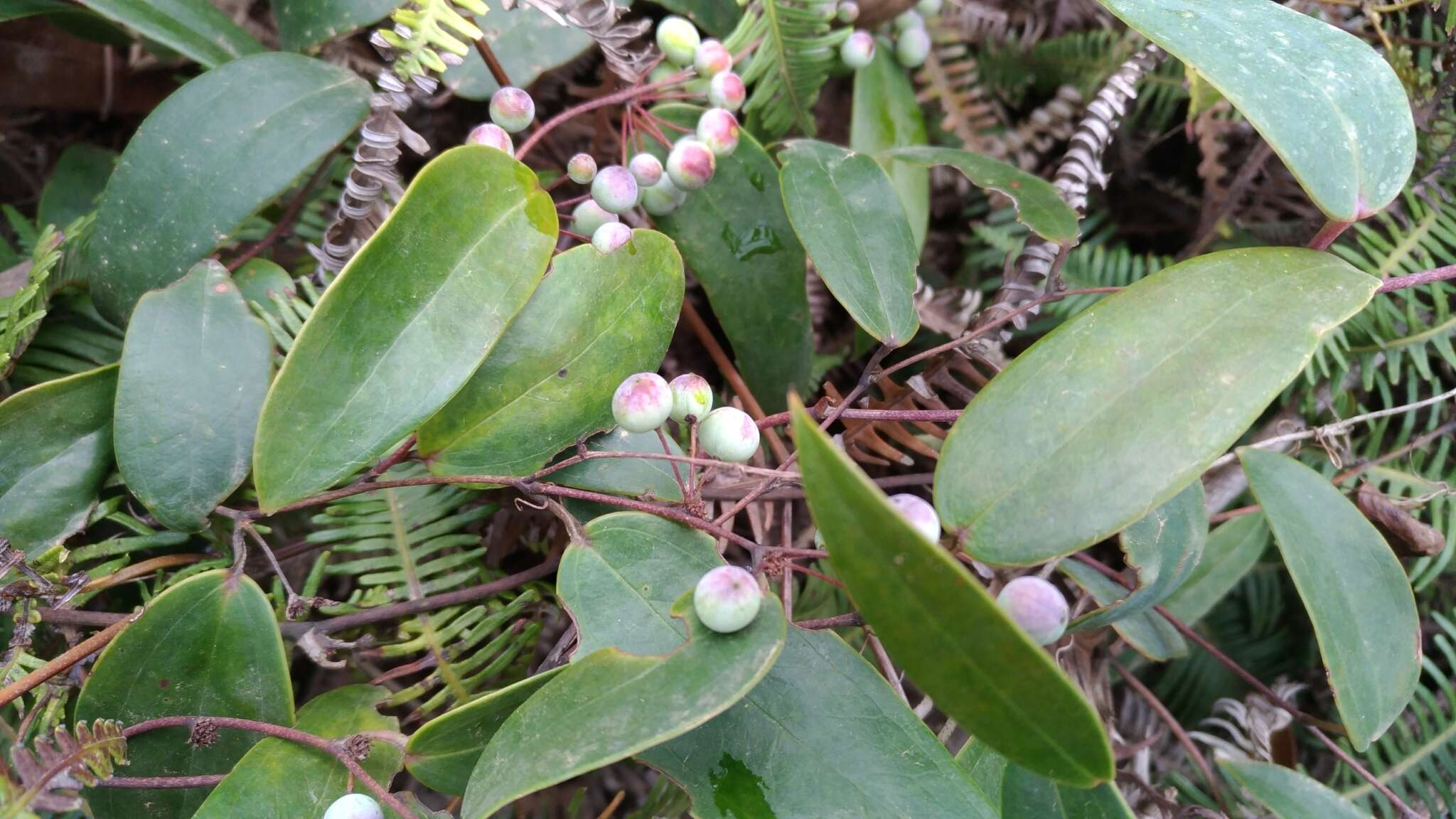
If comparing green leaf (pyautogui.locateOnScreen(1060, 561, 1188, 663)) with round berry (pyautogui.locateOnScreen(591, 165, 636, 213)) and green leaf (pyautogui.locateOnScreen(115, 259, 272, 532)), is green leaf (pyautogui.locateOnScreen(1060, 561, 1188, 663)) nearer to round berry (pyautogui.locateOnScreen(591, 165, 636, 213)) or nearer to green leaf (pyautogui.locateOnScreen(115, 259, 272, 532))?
round berry (pyautogui.locateOnScreen(591, 165, 636, 213))

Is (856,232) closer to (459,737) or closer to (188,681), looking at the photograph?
(459,737)

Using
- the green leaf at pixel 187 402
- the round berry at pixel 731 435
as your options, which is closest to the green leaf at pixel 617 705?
the round berry at pixel 731 435

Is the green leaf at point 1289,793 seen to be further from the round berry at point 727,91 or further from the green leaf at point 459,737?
the round berry at point 727,91

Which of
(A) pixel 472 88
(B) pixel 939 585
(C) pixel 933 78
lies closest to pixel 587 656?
(B) pixel 939 585

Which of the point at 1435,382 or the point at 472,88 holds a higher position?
the point at 472,88

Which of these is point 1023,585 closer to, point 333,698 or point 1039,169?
point 333,698

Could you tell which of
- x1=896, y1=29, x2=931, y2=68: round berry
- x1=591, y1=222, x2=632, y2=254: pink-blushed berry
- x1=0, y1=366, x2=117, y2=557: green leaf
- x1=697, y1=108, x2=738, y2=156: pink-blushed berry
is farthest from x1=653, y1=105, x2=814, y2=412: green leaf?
x1=0, y1=366, x2=117, y2=557: green leaf
